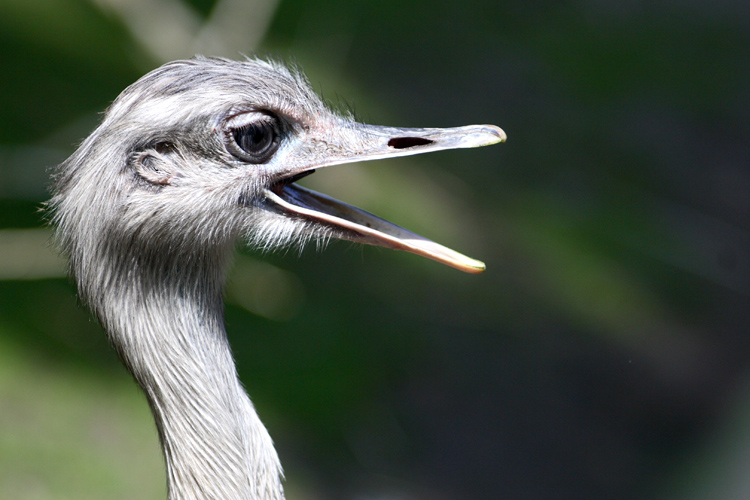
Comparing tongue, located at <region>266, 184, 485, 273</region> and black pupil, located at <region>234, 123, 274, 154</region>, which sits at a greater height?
black pupil, located at <region>234, 123, 274, 154</region>

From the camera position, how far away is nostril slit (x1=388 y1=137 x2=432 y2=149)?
195 cm

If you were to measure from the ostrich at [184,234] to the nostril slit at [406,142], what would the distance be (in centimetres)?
21

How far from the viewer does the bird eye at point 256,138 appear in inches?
71.7

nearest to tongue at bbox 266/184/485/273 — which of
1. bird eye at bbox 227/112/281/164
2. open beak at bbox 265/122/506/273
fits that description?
open beak at bbox 265/122/506/273

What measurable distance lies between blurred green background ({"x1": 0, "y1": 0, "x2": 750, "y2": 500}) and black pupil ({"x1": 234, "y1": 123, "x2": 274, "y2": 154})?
120 cm

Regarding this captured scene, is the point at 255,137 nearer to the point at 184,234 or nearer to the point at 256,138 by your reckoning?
the point at 256,138

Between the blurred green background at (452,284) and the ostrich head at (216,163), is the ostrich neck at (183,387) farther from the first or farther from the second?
the blurred green background at (452,284)

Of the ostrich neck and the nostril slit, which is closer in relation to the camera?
the ostrich neck

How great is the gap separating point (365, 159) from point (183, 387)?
693 mm

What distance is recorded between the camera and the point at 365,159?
1.99 metres

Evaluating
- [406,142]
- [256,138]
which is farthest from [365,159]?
[256,138]

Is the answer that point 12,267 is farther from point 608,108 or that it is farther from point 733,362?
point 608,108

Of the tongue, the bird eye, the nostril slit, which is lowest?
the tongue

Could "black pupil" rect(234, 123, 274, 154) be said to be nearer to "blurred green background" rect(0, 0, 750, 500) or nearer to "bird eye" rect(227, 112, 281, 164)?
"bird eye" rect(227, 112, 281, 164)
